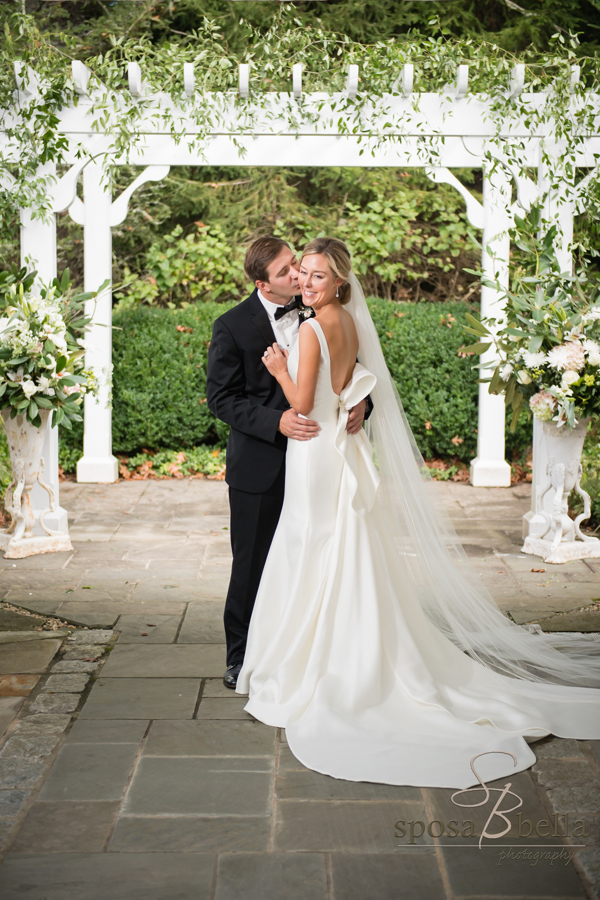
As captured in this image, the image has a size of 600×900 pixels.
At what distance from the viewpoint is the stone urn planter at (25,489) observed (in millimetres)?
5723

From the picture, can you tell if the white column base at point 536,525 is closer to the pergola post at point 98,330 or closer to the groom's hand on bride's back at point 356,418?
the groom's hand on bride's back at point 356,418

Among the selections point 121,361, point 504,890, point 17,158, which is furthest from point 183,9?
point 504,890

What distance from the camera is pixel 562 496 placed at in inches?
227

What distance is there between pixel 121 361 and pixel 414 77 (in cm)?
395

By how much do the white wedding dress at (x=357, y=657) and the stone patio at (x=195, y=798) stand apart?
0.41 feet

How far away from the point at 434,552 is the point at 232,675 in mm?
998

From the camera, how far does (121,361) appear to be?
877 centimetres

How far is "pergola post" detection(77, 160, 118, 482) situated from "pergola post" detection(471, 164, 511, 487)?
128 inches

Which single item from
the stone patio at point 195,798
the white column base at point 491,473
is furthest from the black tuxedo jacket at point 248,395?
the white column base at point 491,473

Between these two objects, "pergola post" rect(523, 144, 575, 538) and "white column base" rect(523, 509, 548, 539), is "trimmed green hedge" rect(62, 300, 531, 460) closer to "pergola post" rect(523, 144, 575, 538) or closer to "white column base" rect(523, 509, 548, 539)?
"pergola post" rect(523, 144, 575, 538)

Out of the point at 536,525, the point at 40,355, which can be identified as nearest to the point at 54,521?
the point at 40,355

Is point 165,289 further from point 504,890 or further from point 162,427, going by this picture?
point 504,890

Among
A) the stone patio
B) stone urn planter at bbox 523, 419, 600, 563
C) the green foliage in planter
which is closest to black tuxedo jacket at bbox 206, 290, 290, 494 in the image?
the stone patio

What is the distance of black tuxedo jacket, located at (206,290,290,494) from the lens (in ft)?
11.9
